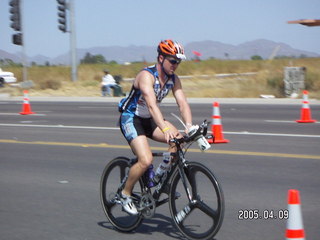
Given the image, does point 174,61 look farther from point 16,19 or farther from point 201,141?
point 16,19

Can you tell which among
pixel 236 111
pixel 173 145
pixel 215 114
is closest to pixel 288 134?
pixel 215 114

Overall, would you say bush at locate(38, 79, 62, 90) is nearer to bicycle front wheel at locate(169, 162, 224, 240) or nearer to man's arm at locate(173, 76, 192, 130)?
man's arm at locate(173, 76, 192, 130)

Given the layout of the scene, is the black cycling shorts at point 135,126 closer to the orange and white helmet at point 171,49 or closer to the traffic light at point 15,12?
the orange and white helmet at point 171,49

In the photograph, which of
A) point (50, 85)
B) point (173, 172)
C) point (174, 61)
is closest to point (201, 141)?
point (173, 172)

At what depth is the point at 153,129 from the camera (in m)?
6.36

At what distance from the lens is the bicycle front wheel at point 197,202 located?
5570 millimetres

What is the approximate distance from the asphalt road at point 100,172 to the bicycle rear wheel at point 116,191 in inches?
4.4

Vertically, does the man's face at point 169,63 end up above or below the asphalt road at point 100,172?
above

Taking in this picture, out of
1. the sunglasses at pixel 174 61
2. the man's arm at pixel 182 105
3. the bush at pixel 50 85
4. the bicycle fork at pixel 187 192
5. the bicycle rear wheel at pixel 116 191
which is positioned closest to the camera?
→ the bicycle fork at pixel 187 192

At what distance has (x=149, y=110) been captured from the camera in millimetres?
5898

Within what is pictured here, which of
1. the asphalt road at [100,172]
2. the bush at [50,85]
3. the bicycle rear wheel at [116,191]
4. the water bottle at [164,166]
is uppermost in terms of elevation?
the water bottle at [164,166]

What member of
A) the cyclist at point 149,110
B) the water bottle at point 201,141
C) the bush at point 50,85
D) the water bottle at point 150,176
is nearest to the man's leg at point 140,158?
the cyclist at point 149,110

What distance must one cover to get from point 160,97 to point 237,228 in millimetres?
1578
